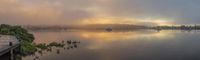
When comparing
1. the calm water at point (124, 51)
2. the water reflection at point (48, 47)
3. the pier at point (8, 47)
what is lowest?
the calm water at point (124, 51)

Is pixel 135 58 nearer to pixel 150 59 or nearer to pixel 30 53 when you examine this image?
pixel 150 59

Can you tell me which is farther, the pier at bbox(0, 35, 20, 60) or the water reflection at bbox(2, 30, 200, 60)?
the water reflection at bbox(2, 30, 200, 60)

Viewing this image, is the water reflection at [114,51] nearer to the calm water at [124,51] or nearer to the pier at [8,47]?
the calm water at [124,51]

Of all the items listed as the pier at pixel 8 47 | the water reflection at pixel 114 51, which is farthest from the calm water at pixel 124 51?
the pier at pixel 8 47

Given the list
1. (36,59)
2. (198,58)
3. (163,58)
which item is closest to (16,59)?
(36,59)

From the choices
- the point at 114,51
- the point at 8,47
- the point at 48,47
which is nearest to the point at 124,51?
the point at 114,51

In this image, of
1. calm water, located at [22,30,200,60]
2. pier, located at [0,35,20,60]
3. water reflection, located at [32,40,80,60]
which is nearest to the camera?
pier, located at [0,35,20,60]

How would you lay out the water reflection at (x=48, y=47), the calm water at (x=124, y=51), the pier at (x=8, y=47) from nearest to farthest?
1. the pier at (x=8, y=47)
2. the calm water at (x=124, y=51)
3. the water reflection at (x=48, y=47)

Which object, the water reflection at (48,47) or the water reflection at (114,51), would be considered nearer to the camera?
the water reflection at (114,51)

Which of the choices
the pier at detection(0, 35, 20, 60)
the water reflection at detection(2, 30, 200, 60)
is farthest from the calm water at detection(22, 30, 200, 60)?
the pier at detection(0, 35, 20, 60)

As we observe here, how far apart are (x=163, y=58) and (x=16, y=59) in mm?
26094

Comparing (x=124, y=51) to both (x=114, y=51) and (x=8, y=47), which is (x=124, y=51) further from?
(x=8, y=47)

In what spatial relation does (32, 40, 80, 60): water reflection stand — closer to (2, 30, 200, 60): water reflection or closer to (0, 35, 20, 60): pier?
(2, 30, 200, 60): water reflection

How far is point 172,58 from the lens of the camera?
182 feet
